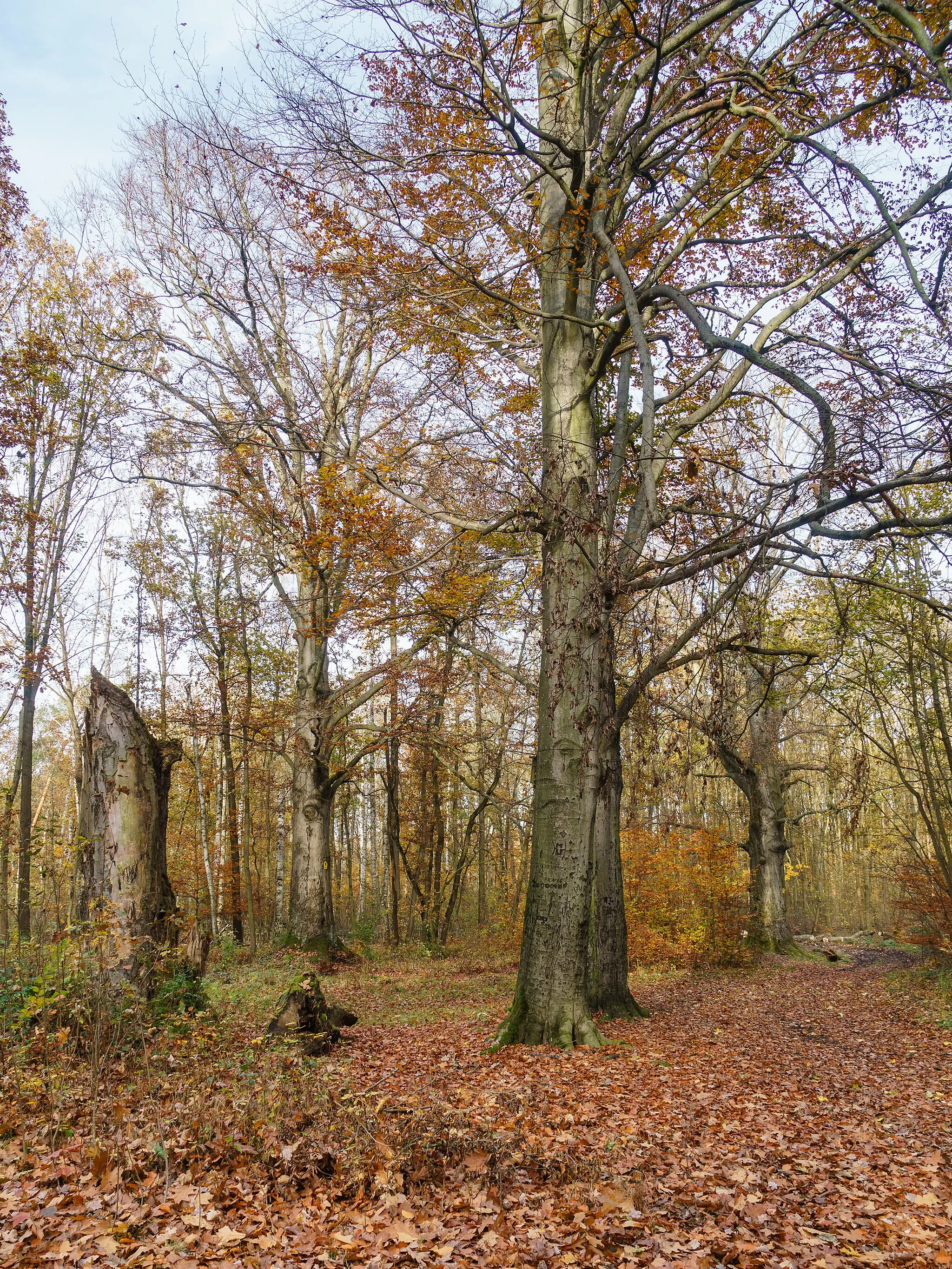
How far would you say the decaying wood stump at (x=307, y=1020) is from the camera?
6.99 meters

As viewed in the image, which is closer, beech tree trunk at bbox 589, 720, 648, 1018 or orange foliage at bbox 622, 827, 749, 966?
beech tree trunk at bbox 589, 720, 648, 1018

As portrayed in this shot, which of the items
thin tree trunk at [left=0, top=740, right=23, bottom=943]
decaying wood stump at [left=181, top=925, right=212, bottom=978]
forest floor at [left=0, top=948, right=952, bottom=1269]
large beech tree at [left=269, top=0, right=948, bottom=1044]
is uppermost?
large beech tree at [left=269, top=0, right=948, bottom=1044]

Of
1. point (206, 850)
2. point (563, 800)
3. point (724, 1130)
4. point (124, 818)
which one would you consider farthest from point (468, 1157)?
point (206, 850)

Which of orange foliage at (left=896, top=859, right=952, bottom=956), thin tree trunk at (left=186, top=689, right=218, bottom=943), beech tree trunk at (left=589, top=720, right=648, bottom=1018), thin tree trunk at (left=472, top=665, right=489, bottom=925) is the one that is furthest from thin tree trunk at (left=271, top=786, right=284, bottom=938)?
orange foliage at (left=896, top=859, right=952, bottom=956)

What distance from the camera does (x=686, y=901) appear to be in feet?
55.0

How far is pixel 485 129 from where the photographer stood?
7734mm

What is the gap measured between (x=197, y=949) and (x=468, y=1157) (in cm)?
450

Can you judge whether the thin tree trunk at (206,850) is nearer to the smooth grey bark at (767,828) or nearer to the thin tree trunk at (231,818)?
the thin tree trunk at (231,818)

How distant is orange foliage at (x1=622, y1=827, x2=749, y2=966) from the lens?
49.6 feet

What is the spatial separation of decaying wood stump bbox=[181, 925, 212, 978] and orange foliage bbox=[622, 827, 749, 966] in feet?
32.1

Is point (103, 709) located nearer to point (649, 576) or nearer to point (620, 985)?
point (649, 576)

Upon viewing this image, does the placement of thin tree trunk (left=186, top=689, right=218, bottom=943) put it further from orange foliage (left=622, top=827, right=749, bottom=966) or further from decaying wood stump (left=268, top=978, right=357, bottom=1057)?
decaying wood stump (left=268, top=978, right=357, bottom=1057)

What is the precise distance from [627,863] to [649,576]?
1207 cm

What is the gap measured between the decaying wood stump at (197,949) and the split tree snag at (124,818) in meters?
0.17
